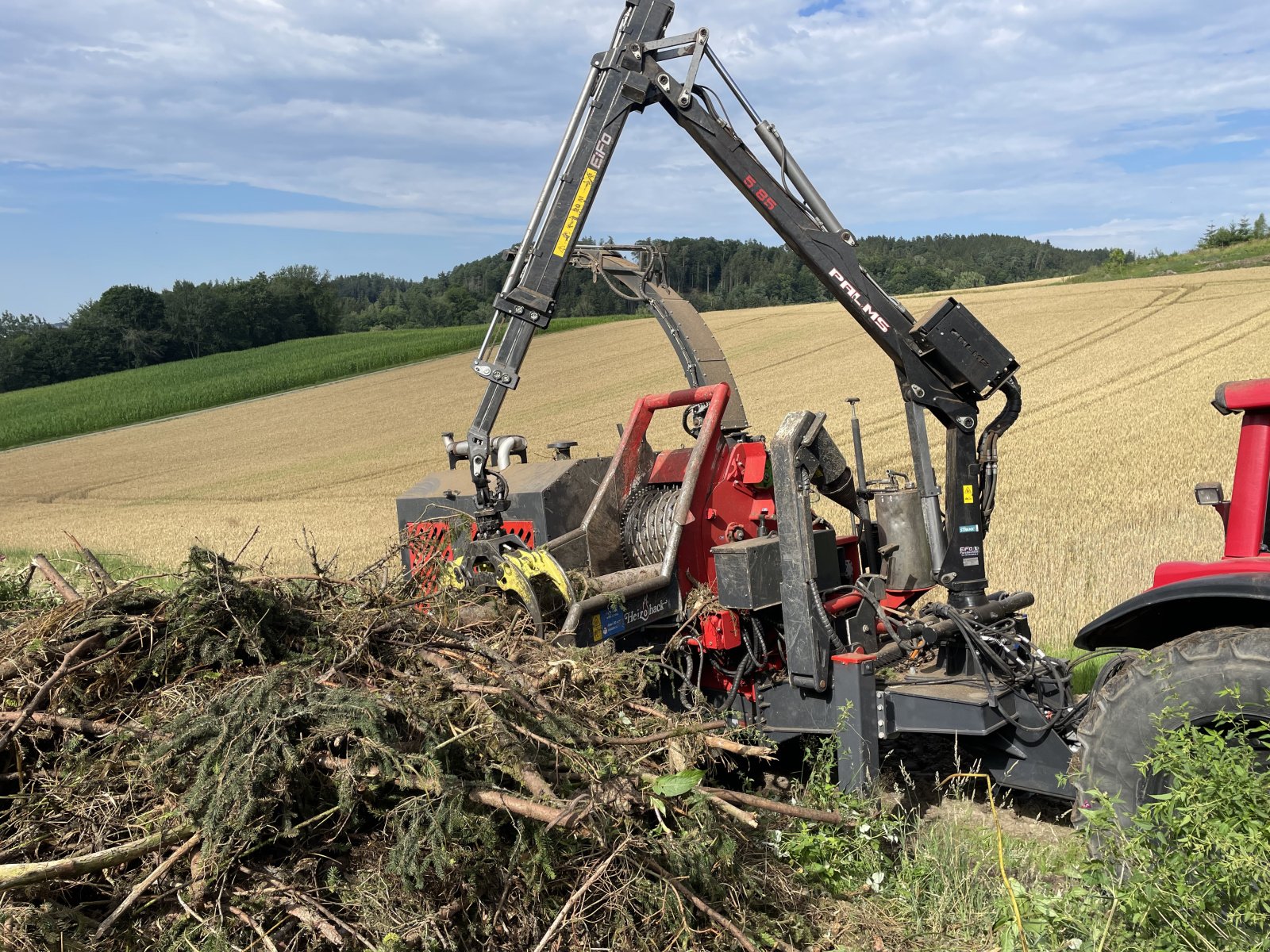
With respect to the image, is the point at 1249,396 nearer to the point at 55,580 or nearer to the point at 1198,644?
the point at 1198,644

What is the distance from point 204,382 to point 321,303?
74.9 ft

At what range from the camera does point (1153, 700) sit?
11.3 feet

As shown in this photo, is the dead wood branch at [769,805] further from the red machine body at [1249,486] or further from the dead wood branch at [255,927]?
the red machine body at [1249,486]

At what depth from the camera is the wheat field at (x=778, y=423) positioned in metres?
10.9

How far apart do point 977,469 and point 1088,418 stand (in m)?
12.9

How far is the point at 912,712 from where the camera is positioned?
4738 millimetres

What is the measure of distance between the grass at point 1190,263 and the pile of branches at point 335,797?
43.0 metres

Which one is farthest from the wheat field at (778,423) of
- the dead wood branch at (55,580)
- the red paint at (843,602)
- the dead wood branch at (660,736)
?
the dead wood branch at (55,580)

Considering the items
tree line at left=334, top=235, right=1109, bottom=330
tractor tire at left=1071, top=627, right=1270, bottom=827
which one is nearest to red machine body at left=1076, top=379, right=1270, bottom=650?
tractor tire at left=1071, top=627, right=1270, bottom=827

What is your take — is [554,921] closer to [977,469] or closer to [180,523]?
[977,469]

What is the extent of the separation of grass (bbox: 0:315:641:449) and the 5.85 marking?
4517 cm

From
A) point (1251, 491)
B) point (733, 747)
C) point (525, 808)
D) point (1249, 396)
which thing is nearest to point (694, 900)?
point (733, 747)

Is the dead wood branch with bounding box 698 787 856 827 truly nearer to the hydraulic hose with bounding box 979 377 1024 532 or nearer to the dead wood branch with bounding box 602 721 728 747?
the dead wood branch with bounding box 602 721 728 747

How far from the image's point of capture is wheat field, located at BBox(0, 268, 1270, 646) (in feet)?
35.9
